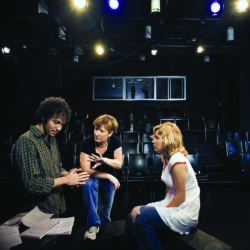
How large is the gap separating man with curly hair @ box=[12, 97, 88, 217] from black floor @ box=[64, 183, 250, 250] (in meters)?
0.60

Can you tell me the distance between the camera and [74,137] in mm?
6117

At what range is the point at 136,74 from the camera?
9.02 meters

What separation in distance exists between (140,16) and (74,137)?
4.12m

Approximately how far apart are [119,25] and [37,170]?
6.88 meters

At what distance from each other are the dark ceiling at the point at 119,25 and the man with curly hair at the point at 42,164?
12.3 ft

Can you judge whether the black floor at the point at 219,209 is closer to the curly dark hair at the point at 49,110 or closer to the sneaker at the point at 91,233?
the sneaker at the point at 91,233

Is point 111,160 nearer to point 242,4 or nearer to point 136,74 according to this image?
point 242,4

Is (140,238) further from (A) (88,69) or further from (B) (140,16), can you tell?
(A) (88,69)

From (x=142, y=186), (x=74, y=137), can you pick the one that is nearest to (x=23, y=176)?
(x=142, y=186)

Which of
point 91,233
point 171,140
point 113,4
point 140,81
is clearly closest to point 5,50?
point 113,4

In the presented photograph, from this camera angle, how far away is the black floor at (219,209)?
8.80 ft

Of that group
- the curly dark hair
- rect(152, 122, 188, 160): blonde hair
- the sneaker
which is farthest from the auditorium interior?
the curly dark hair

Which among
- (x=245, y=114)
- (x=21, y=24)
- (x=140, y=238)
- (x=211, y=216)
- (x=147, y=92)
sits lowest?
(x=211, y=216)

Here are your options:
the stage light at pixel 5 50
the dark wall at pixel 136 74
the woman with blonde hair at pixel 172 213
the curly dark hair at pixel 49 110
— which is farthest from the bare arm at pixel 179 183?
the stage light at pixel 5 50
